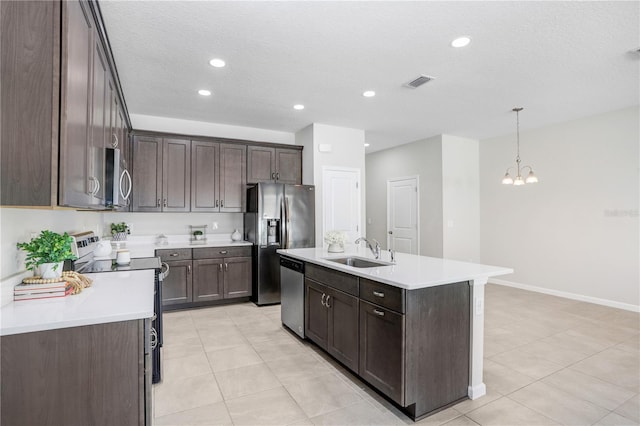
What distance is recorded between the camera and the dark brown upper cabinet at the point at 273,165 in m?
5.32

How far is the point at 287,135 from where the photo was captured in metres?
6.00

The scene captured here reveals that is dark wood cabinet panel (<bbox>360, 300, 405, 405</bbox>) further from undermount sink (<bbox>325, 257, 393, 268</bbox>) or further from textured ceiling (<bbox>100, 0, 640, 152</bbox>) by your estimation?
textured ceiling (<bbox>100, 0, 640, 152</bbox>)

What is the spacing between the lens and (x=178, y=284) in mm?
4590

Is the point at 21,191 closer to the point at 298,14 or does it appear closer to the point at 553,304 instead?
the point at 298,14

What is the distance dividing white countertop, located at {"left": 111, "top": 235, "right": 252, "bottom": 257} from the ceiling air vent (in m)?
3.11

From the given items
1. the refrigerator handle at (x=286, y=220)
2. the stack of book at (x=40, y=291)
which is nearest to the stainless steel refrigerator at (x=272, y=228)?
the refrigerator handle at (x=286, y=220)

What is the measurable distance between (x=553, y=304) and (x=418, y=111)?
11.3ft

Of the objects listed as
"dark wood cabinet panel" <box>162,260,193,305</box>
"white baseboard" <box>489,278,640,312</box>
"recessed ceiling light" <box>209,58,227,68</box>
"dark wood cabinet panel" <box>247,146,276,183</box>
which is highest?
"recessed ceiling light" <box>209,58,227,68</box>

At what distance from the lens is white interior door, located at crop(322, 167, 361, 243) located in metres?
5.54

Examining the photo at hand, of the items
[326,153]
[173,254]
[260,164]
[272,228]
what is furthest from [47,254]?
[326,153]

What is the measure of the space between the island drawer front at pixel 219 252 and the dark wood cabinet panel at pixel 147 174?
0.86m

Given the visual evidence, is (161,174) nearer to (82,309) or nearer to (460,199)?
(82,309)

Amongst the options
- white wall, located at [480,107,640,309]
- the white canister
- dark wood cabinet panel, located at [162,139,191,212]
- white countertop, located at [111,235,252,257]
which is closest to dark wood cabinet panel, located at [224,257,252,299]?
white countertop, located at [111,235,252,257]

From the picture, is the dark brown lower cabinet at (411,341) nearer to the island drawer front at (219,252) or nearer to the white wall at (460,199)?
the island drawer front at (219,252)
